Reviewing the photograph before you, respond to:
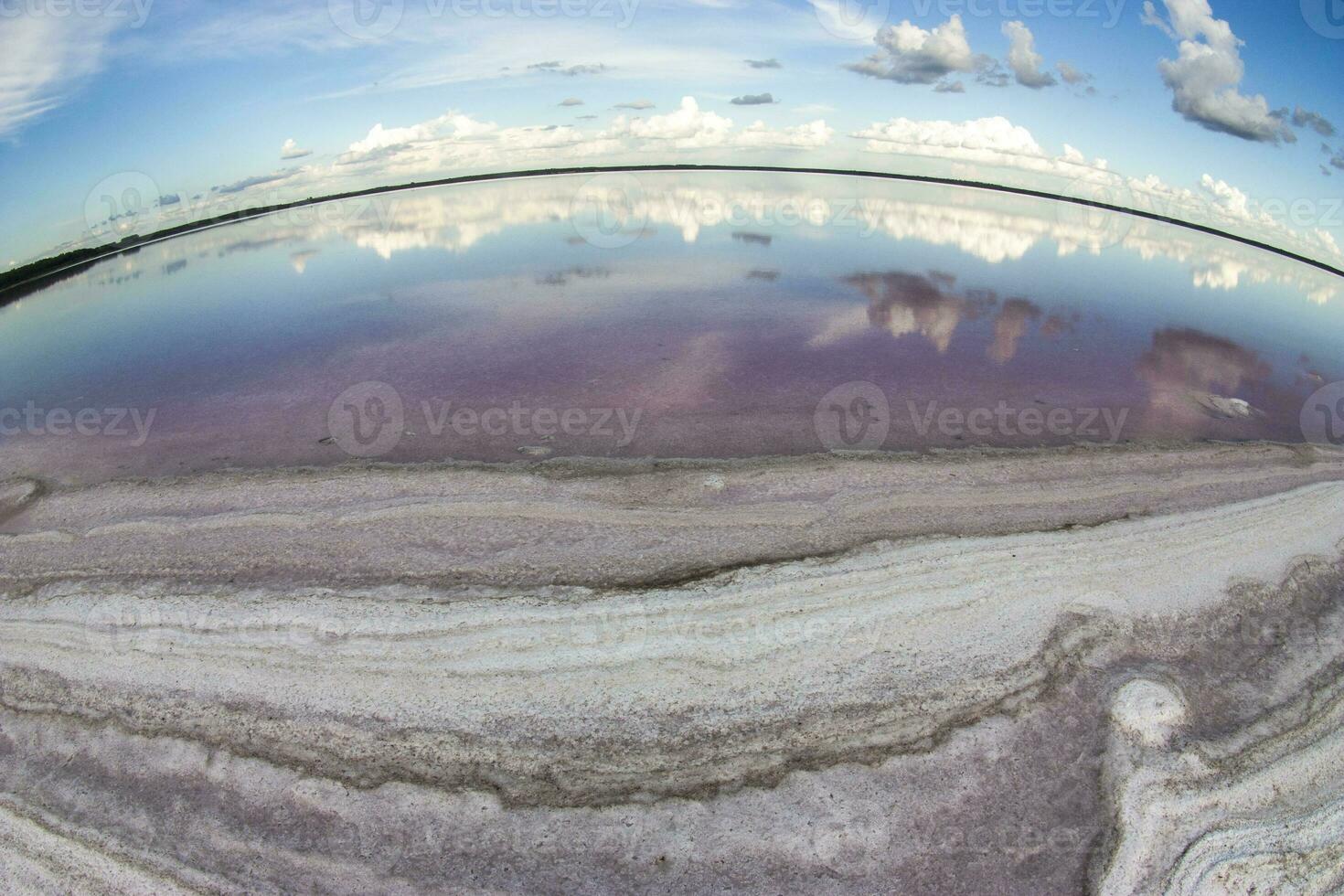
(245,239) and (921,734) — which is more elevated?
(245,239)

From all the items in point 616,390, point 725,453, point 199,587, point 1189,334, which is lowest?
point 199,587

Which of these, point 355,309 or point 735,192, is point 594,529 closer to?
point 355,309

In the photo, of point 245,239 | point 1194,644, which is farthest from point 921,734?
point 245,239

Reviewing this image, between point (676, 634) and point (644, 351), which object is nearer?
point (676, 634)

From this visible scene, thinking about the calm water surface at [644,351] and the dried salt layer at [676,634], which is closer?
the dried salt layer at [676,634]

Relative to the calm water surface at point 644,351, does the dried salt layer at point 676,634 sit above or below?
below

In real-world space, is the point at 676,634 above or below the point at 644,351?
below

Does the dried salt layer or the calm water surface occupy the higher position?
the calm water surface

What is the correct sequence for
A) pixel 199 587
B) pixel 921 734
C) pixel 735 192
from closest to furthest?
pixel 921 734
pixel 199 587
pixel 735 192
